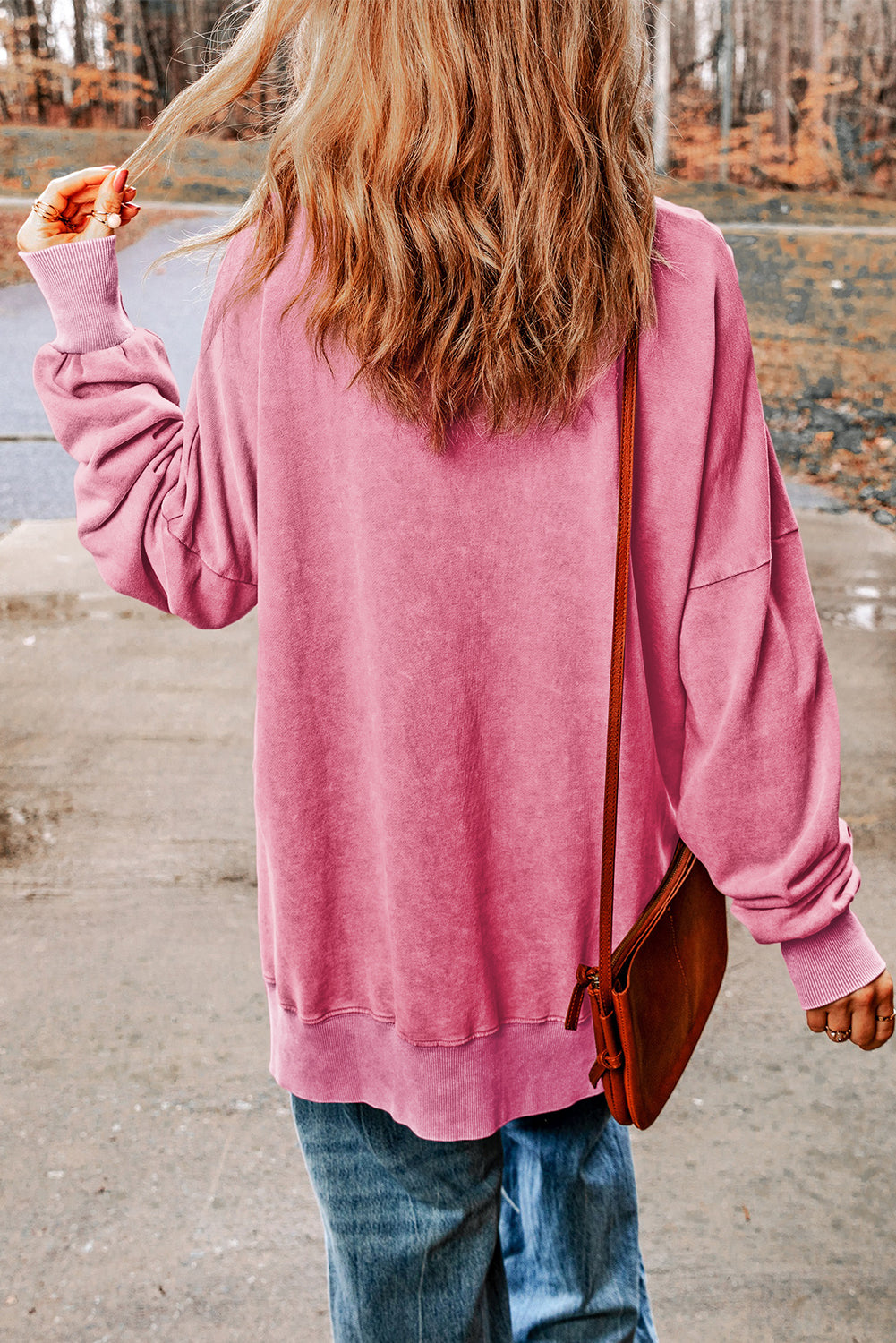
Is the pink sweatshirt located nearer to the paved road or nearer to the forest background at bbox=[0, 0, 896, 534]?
the paved road

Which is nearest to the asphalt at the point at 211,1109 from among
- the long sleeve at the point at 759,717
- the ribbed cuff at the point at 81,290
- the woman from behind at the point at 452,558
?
the woman from behind at the point at 452,558

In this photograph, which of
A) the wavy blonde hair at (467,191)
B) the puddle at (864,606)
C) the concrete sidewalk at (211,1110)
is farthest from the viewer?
the puddle at (864,606)

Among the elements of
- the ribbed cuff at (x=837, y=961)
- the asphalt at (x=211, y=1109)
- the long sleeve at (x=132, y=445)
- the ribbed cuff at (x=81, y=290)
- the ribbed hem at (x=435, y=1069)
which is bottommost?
the asphalt at (x=211, y=1109)

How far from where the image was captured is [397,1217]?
124 centimetres

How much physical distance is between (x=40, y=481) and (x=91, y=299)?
6.52m

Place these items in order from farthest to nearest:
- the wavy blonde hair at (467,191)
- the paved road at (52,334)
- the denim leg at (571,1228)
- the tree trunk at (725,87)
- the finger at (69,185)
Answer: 1. the tree trunk at (725,87)
2. the paved road at (52,334)
3. the denim leg at (571,1228)
4. the finger at (69,185)
5. the wavy blonde hair at (467,191)

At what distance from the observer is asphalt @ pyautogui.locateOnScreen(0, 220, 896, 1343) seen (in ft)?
6.47

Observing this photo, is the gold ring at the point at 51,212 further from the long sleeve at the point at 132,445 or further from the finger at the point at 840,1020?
the finger at the point at 840,1020

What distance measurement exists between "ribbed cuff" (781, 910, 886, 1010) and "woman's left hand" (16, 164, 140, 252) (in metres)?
1.00

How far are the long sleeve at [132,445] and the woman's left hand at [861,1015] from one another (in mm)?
761

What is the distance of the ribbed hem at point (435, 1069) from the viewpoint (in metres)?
1.19

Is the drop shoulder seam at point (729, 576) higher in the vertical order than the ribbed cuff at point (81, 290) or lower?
lower

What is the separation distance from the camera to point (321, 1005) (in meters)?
1.21

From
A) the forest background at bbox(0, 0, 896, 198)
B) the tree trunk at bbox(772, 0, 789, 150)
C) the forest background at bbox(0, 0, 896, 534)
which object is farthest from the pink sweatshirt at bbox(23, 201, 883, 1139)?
the tree trunk at bbox(772, 0, 789, 150)
